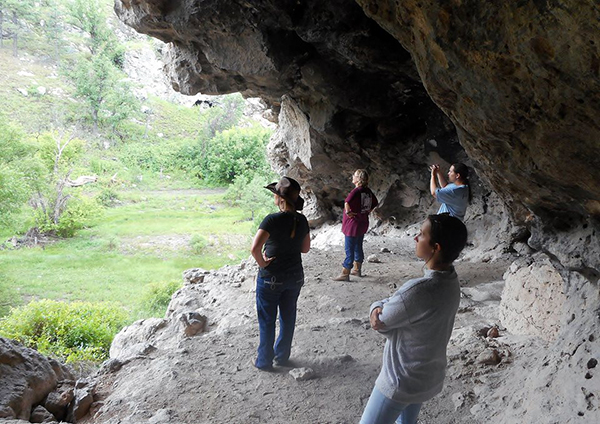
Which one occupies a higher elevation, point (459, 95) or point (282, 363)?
point (459, 95)

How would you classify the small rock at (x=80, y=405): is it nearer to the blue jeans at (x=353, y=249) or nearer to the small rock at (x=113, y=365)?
the small rock at (x=113, y=365)

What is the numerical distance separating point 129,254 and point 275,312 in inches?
731

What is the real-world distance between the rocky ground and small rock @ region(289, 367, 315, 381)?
15 mm

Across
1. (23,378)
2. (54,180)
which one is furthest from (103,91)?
(23,378)

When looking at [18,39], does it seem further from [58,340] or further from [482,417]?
[482,417]

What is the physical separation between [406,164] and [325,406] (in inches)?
250

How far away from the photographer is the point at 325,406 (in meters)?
3.16

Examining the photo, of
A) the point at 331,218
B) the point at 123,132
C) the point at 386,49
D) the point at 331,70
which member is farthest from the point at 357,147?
the point at 123,132

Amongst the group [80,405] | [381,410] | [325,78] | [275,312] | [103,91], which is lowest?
[80,405]

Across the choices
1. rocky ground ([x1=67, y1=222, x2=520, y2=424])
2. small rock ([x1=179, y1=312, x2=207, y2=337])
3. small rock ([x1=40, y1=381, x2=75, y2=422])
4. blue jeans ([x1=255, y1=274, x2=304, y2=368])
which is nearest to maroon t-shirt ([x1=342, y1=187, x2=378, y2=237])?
rocky ground ([x1=67, y1=222, x2=520, y2=424])

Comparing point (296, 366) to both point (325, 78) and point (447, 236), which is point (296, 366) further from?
point (325, 78)

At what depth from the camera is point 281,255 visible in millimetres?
3316

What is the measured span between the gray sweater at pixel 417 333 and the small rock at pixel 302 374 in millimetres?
1631

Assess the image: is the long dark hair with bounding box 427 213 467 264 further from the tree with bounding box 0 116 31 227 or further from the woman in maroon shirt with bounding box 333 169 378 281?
the tree with bounding box 0 116 31 227
